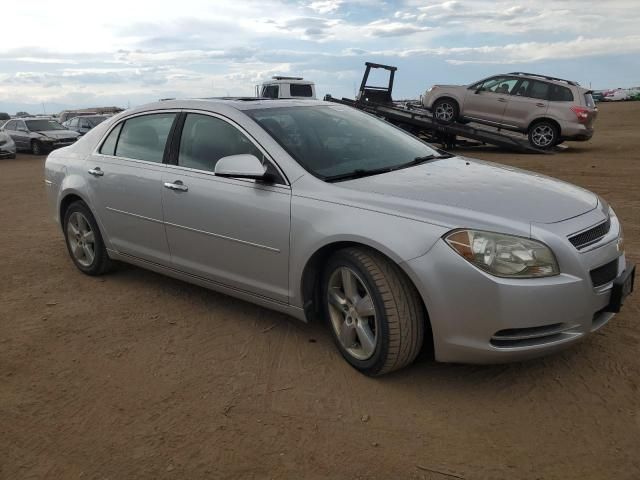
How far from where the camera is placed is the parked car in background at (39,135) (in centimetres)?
2131

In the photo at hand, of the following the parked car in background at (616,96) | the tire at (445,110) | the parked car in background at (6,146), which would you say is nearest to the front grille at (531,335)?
the tire at (445,110)

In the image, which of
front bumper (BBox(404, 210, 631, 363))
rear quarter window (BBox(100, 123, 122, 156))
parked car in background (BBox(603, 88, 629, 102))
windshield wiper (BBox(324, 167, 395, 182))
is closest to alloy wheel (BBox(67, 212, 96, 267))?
rear quarter window (BBox(100, 123, 122, 156))

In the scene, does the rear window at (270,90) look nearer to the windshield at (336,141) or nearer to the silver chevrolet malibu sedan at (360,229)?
the silver chevrolet malibu sedan at (360,229)

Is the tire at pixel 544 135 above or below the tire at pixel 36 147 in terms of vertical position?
above

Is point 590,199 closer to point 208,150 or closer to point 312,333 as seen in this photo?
point 312,333

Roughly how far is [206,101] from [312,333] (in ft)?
6.11

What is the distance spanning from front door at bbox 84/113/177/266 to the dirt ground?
1.72 ft

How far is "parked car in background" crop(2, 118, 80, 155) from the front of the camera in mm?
21312

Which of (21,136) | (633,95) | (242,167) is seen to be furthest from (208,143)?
(633,95)

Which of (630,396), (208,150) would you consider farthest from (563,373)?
(208,150)

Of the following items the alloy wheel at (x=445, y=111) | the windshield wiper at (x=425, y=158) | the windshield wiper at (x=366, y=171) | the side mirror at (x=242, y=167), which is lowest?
the alloy wheel at (x=445, y=111)

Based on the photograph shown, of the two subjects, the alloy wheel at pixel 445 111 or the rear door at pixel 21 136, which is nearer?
the alloy wheel at pixel 445 111

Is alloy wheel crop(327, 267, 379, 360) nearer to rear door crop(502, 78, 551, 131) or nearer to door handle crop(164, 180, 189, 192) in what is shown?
door handle crop(164, 180, 189, 192)

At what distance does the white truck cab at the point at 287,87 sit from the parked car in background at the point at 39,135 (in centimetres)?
810
